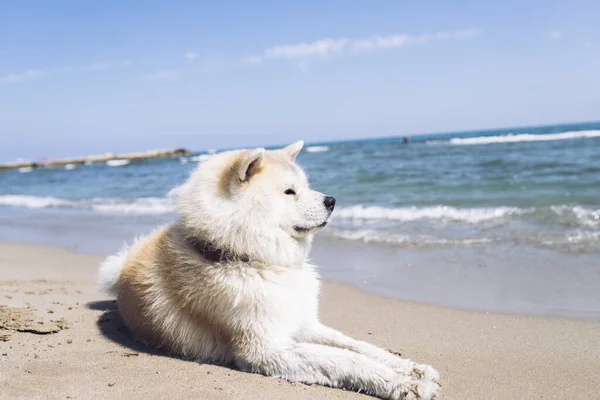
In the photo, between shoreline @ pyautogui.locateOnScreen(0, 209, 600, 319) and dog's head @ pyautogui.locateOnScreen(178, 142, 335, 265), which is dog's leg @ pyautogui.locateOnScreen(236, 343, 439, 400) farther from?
shoreline @ pyautogui.locateOnScreen(0, 209, 600, 319)

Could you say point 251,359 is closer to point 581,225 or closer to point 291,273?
point 291,273

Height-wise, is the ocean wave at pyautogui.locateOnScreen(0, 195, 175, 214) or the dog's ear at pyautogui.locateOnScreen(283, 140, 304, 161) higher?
the dog's ear at pyautogui.locateOnScreen(283, 140, 304, 161)

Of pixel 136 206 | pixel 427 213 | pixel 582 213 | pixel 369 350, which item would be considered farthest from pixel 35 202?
pixel 369 350

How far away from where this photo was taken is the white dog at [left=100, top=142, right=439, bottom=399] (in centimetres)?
334

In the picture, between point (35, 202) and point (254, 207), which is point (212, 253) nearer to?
point (254, 207)

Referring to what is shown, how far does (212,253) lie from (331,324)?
1.67 meters

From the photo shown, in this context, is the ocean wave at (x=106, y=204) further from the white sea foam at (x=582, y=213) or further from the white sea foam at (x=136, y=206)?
the white sea foam at (x=582, y=213)

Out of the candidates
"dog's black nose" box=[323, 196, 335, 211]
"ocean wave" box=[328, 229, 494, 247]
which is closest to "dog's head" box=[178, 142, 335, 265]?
"dog's black nose" box=[323, 196, 335, 211]

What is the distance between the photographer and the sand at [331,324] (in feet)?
10.6

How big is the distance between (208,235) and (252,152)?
2.07ft

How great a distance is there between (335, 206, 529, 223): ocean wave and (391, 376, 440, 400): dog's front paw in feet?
23.4

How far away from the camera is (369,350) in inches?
138

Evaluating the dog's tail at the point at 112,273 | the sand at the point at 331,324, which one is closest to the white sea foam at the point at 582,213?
the sand at the point at 331,324

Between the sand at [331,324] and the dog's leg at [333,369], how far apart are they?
7cm
